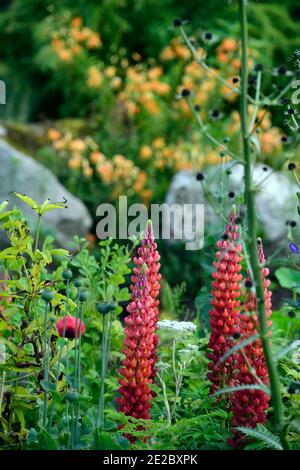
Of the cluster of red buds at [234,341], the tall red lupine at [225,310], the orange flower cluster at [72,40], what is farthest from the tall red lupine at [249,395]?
the orange flower cluster at [72,40]

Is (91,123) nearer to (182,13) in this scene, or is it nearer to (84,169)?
(84,169)

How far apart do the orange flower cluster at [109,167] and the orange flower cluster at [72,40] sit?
126 cm

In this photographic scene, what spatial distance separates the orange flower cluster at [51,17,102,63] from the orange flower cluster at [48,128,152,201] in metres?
1.26

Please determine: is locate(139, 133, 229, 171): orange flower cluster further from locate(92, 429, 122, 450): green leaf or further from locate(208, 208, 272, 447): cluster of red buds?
locate(92, 429, 122, 450): green leaf

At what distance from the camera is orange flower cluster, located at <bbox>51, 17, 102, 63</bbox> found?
8148mm

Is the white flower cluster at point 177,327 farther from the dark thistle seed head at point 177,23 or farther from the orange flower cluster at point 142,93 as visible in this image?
the orange flower cluster at point 142,93

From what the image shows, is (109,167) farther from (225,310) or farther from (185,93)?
(185,93)

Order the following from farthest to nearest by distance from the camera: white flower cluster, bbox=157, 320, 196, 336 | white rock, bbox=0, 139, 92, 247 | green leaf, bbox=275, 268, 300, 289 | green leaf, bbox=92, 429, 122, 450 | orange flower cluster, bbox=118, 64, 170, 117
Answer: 1. orange flower cluster, bbox=118, 64, 170, 117
2. white rock, bbox=0, 139, 92, 247
3. green leaf, bbox=275, 268, 300, 289
4. white flower cluster, bbox=157, 320, 196, 336
5. green leaf, bbox=92, 429, 122, 450

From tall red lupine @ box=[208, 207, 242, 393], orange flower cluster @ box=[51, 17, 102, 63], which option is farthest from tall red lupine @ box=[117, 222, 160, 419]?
orange flower cluster @ box=[51, 17, 102, 63]

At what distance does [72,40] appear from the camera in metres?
8.29

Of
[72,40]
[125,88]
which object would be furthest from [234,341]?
[72,40]

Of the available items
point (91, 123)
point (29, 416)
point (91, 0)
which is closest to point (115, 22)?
point (91, 0)

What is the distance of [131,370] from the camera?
210 centimetres

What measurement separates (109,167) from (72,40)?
2.13 meters
